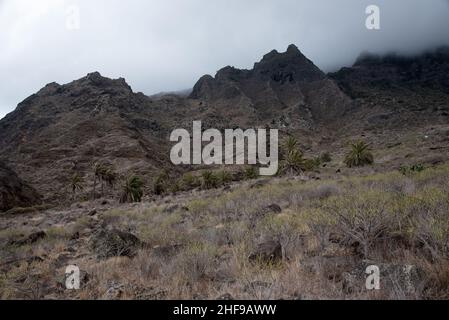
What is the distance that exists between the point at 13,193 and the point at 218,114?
3354 inches

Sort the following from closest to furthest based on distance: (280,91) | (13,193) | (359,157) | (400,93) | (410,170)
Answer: (410,170) → (359,157) → (13,193) → (400,93) → (280,91)

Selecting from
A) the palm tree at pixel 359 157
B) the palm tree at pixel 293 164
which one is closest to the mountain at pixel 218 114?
the palm tree at pixel 359 157

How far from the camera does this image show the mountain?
89250 millimetres

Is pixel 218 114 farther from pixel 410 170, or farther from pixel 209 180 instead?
pixel 410 170

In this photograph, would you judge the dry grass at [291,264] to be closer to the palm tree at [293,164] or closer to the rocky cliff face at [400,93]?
the palm tree at [293,164]

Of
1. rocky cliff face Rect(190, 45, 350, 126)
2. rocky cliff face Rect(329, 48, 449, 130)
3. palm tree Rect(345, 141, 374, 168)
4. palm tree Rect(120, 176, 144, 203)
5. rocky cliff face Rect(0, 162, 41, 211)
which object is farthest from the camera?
rocky cliff face Rect(190, 45, 350, 126)

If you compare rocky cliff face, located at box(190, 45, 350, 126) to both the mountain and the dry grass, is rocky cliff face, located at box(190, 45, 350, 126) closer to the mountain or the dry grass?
the mountain

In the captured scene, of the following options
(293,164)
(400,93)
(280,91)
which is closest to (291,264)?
(293,164)

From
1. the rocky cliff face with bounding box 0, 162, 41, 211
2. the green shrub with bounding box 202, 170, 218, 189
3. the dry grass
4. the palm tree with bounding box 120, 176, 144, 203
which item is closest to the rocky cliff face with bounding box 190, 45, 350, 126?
the green shrub with bounding box 202, 170, 218, 189

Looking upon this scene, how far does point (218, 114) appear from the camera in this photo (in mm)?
133875

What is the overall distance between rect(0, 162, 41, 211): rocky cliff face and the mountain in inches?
219

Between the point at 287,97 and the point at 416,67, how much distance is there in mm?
96953

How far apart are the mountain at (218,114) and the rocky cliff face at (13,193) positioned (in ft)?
18.2

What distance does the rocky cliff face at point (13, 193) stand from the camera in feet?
185
